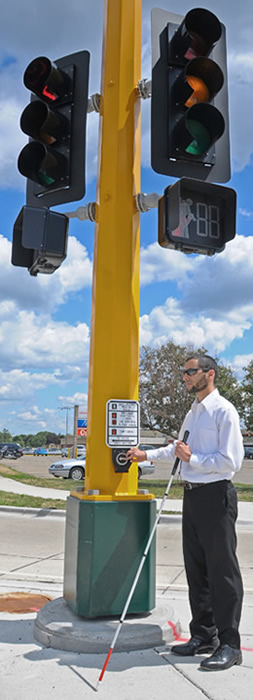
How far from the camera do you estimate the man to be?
140 inches

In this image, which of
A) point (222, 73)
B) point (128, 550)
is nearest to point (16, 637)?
point (128, 550)

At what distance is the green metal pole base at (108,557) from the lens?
3.92m

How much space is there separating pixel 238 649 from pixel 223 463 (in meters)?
1.10

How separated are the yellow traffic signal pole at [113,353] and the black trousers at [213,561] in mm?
379

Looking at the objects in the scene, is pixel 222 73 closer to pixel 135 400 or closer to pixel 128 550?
pixel 135 400

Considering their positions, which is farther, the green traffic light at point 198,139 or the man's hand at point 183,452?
the green traffic light at point 198,139

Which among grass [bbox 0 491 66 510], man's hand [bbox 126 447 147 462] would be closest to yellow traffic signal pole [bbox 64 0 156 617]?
man's hand [bbox 126 447 147 462]

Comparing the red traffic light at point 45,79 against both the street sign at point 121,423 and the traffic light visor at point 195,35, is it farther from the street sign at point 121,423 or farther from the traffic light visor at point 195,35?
the street sign at point 121,423

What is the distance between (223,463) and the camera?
360cm

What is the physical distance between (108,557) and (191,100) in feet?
10.0

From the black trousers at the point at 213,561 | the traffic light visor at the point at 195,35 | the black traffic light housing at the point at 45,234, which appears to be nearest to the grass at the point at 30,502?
the black trousers at the point at 213,561

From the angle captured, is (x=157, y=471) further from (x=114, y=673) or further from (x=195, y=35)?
(x=195, y=35)

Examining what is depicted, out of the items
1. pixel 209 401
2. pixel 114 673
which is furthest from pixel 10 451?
pixel 114 673

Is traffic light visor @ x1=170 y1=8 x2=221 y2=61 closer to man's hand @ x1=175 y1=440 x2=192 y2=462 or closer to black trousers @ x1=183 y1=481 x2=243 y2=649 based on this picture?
man's hand @ x1=175 y1=440 x2=192 y2=462
